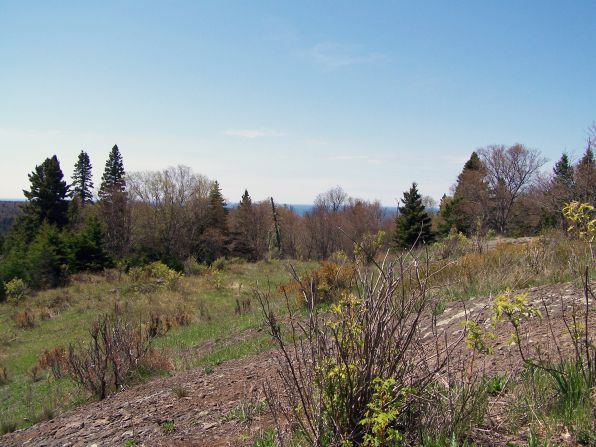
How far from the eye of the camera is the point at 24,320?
17.7m

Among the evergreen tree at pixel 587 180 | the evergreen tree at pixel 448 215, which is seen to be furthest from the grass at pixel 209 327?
the evergreen tree at pixel 448 215

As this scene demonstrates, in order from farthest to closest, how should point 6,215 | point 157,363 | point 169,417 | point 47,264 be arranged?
point 6,215
point 47,264
point 157,363
point 169,417

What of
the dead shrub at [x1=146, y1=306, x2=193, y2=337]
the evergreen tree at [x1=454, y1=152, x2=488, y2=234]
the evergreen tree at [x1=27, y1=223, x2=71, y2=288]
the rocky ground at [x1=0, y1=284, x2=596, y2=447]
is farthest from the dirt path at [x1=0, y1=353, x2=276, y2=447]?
the evergreen tree at [x1=454, y1=152, x2=488, y2=234]

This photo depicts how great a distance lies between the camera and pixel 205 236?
41.9 m

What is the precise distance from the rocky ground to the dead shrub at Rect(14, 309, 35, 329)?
14.0m

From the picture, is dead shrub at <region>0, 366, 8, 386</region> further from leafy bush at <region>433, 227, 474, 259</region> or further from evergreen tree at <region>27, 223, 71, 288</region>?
evergreen tree at <region>27, 223, 71, 288</region>

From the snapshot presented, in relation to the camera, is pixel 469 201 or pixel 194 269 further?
pixel 469 201

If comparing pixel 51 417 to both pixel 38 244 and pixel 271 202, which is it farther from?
pixel 271 202

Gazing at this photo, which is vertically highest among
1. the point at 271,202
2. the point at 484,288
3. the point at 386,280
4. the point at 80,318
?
the point at 271,202

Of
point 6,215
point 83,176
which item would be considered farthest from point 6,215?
point 83,176

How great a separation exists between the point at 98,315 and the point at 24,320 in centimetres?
517

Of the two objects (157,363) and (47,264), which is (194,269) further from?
(157,363)

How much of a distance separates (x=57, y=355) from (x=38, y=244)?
66.4 ft

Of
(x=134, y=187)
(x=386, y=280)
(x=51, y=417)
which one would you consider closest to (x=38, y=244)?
(x=134, y=187)
